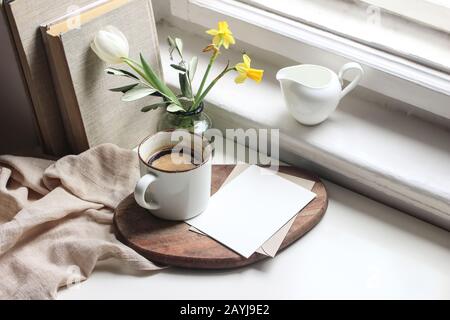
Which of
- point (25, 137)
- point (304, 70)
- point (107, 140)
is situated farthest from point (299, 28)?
point (25, 137)

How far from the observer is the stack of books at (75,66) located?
785 mm

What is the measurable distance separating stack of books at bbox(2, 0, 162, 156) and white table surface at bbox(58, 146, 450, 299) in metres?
0.21

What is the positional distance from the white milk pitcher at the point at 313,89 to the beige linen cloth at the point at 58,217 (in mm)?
238

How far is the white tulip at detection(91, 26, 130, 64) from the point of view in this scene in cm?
80

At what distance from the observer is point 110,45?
2.63ft

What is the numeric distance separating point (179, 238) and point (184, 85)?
0.23m

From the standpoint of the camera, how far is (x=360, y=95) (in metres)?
0.97

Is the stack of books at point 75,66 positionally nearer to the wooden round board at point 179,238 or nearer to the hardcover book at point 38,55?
the hardcover book at point 38,55

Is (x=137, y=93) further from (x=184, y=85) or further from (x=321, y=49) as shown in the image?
(x=321, y=49)

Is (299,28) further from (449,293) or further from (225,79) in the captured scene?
(449,293)

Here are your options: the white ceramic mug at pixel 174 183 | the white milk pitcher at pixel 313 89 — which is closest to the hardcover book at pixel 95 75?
the white ceramic mug at pixel 174 183

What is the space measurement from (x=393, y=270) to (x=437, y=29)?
13.6 inches

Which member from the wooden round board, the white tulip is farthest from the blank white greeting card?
the white tulip

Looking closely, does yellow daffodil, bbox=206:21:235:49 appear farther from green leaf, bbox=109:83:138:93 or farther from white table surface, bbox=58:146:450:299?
white table surface, bbox=58:146:450:299
